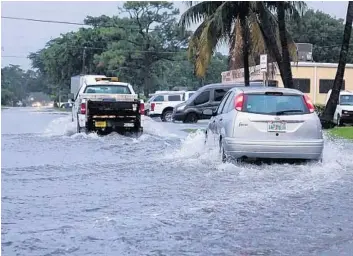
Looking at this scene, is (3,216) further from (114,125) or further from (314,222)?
(114,125)

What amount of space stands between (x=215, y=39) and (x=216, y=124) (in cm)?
1206

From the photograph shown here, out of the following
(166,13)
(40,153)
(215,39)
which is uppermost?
(166,13)

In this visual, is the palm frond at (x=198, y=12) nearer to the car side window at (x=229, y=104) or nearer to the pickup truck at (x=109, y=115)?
the pickup truck at (x=109, y=115)

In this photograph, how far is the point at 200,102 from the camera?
2961 centimetres

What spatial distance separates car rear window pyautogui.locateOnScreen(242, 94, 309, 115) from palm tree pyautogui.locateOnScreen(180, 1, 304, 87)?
1167 centimetres

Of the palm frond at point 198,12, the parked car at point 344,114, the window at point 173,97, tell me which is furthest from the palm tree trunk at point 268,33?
the window at point 173,97

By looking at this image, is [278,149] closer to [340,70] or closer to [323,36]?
[340,70]

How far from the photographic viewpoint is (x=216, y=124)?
1224cm

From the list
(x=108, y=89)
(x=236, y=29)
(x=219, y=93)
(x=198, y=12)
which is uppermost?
(x=198, y=12)

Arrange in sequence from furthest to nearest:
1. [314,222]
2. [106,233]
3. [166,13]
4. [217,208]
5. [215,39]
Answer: [166,13] → [215,39] → [217,208] → [314,222] → [106,233]

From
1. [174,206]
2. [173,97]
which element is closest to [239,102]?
[174,206]

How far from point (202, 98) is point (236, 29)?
615 centimetres

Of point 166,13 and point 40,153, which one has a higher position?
point 166,13

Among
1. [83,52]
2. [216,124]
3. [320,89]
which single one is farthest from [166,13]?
[216,124]
